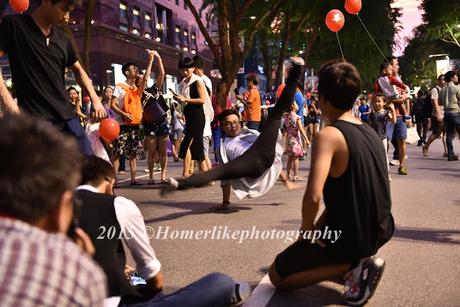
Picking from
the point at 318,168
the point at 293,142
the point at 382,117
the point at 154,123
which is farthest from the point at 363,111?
the point at 318,168

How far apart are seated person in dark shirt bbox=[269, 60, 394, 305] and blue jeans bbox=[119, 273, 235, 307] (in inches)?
26.4

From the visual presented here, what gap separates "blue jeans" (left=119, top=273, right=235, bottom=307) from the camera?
2.48 metres

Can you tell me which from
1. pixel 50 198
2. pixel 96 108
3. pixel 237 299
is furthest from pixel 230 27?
pixel 50 198

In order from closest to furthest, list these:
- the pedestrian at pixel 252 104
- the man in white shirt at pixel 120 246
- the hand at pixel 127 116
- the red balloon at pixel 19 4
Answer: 1. the man in white shirt at pixel 120 246
2. the hand at pixel 127 116
3. the red balloon at pixel 19 4
4. the pedestrian at pixel 252 104

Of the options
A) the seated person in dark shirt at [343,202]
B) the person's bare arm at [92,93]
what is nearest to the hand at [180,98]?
the person's bare arm at [92,93]

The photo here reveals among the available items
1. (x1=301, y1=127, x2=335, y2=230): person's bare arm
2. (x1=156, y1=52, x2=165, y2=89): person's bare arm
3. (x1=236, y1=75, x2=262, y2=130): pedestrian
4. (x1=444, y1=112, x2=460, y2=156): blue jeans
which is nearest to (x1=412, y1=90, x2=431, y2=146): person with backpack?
(x1=444, y1=112, x2=460, y2=156): blue jeans

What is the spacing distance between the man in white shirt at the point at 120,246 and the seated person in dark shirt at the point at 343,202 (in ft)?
2.24

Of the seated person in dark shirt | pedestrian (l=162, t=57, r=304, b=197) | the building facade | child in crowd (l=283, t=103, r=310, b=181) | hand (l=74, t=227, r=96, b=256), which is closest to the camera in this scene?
hand (l=74, t=227, r=96, b=256)

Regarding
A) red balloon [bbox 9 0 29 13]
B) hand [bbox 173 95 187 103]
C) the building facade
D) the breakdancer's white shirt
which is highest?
the building facade

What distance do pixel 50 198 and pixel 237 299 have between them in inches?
77.8

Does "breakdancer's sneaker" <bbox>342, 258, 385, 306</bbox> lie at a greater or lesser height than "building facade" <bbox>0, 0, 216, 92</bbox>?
lesser

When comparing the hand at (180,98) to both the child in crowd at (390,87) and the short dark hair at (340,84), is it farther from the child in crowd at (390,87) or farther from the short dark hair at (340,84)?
the short dark hair at (340,84)

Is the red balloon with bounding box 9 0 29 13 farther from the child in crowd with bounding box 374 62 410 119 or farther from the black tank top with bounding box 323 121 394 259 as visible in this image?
the black tank top with bounding box 323 121 394 259

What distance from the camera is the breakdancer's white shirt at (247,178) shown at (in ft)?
18.8
